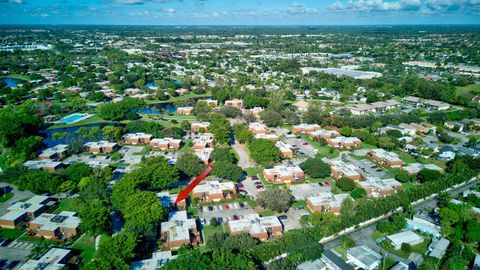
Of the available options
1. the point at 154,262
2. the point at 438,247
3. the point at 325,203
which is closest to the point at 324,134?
the point at 325,203

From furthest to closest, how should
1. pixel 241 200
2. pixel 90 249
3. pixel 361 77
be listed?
pixel 361 77
pixel 241 200
pixel 90 249

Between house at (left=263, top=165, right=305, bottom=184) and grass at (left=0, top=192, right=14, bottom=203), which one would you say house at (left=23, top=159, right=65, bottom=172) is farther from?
house at (left=263, top=165, right=305, bottom=184)

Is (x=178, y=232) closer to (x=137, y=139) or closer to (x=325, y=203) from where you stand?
(x=325, y=203)

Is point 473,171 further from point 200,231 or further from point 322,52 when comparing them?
point 322,52

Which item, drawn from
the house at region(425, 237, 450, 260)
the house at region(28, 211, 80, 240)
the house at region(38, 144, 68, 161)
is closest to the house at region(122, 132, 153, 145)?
the house at region(38, 144, 68, 161)

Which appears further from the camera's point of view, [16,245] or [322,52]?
[322,52]

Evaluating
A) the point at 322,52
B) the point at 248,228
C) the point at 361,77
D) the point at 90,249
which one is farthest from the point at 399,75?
the point at 90,249

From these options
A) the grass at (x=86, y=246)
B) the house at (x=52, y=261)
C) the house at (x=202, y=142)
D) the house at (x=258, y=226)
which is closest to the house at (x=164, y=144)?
the house at (x=202, y=142)

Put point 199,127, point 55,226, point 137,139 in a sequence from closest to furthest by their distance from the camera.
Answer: point 55,226 < point 137,139 < point 199,127
